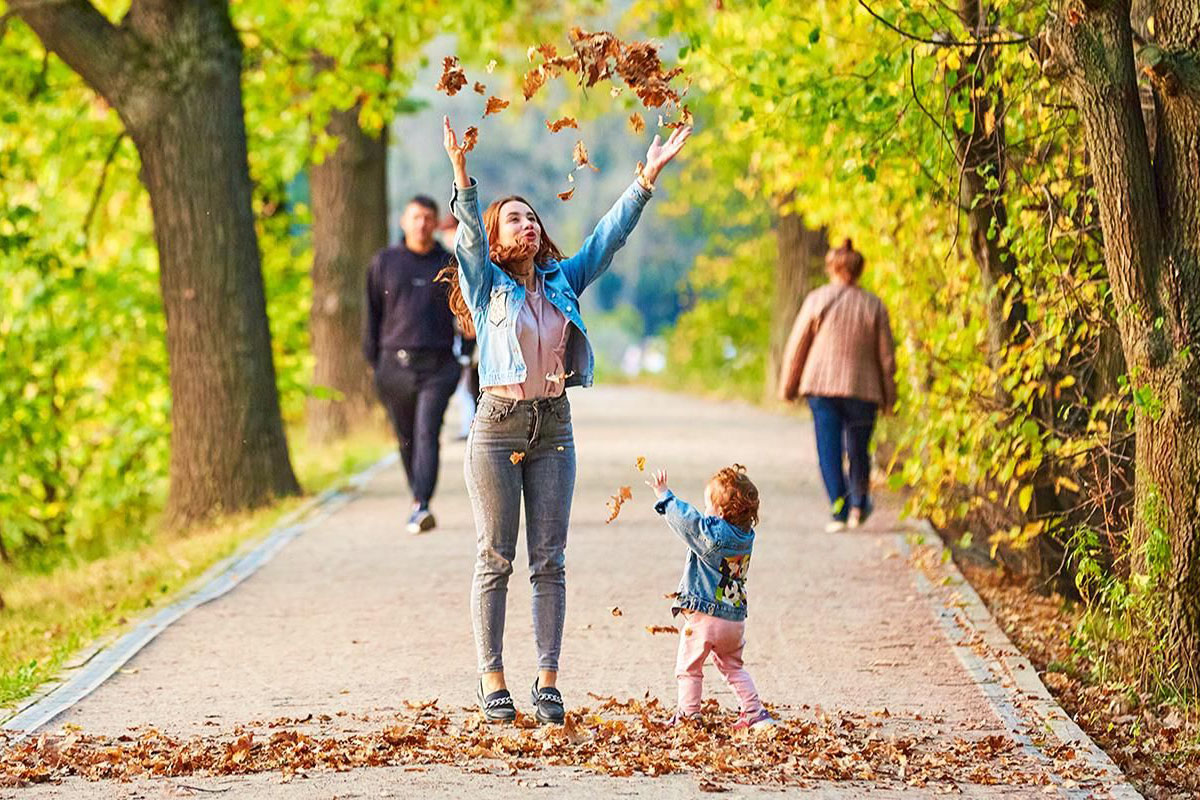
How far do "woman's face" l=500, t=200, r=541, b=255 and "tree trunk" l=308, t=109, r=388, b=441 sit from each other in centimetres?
1548

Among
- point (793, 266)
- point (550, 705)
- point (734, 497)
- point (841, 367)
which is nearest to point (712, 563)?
point (734, 497)

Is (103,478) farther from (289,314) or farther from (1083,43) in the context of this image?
(1083,43)

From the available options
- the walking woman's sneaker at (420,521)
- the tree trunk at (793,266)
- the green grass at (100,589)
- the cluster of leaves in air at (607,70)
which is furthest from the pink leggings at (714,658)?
the tree trunk at (793,266)

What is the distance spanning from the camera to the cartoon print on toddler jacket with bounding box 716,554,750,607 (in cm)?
756

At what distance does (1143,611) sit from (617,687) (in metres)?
2.20

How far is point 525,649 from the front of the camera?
371 inches

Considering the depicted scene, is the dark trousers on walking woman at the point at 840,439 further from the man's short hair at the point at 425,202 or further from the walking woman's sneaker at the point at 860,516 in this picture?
the man's short hair at the point at 425,202

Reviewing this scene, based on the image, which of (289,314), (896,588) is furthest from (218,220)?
(289,314)

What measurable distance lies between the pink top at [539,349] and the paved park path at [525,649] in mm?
1314

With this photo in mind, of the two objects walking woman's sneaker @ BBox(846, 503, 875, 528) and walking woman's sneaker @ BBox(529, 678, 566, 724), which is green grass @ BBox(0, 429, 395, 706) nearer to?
walking woman's sneaker @ BBox(529, 678, 566, 724)

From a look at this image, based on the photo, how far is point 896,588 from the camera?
11.3 meters

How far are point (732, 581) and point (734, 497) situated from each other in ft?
1.06

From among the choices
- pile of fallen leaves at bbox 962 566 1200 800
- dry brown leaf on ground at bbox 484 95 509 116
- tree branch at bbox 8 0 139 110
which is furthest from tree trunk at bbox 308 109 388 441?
dry brown leaf on ground at bbox 484 95 509 116

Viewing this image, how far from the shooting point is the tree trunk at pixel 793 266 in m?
28.7
